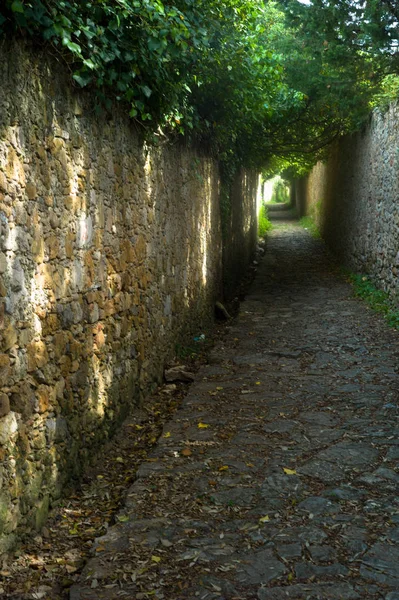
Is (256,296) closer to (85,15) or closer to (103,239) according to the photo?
(103,239)

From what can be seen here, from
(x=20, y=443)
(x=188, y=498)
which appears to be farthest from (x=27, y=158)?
(x=188, y=498)

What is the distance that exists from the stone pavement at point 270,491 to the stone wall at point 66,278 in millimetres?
532

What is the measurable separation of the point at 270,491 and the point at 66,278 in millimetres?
1859

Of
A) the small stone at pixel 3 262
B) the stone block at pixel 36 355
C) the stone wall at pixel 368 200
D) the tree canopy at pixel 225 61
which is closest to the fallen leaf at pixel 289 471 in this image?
the stone block at pixel 36 355

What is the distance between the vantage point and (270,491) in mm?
3920

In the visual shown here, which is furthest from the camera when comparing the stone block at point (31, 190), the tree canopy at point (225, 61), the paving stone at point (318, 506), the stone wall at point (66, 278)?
the tree canopy at point (225, 61)

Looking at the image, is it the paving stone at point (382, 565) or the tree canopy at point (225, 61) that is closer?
the paving stone at point (382, 565)

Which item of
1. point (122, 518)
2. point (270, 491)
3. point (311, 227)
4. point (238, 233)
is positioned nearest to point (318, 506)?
point (270, 491)

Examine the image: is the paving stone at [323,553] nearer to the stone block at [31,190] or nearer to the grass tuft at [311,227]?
the stone block at [31,190]

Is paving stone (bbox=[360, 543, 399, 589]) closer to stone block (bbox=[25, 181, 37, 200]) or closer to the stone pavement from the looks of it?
the stone pavement

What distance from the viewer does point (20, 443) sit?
3281 mm

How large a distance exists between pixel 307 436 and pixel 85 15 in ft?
11.1

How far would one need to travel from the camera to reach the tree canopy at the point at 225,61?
3848 mm

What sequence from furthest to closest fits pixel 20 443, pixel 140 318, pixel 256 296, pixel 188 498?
pixel 256 296, pixel 140 318, pixel 188 498, pixel 20 443
